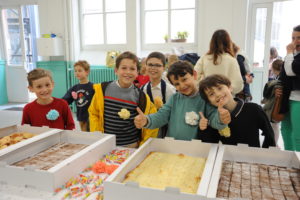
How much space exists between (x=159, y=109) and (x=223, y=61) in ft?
3.96

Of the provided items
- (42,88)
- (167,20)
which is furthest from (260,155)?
(167,20)

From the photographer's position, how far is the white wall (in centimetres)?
461

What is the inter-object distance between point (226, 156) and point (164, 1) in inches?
183

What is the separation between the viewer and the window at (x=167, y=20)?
17.4 feet

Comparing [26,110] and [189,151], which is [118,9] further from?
[189,151]

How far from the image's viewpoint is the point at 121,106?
1.87 metres

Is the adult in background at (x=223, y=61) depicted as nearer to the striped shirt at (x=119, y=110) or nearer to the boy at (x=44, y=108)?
the striped shirt at (x=119, y=110)

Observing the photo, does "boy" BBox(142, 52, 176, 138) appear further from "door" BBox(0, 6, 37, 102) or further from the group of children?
"door" BBox(0, 6, 37, 102)

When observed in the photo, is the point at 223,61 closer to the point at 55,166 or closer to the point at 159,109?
the point at 159,109

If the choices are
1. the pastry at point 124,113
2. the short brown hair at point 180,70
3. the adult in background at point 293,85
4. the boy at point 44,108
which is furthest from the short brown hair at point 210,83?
the boy at point 44,108

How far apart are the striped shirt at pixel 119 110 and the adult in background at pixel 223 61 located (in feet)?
3.59

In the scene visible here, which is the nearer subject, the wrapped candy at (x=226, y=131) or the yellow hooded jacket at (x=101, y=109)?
the wrapped candy at (x=226, y=131)

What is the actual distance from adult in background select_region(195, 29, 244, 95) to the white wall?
2146 mm

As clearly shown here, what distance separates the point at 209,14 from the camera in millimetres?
4766
